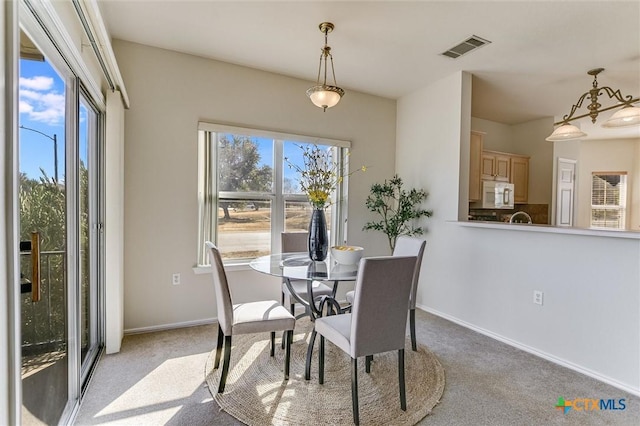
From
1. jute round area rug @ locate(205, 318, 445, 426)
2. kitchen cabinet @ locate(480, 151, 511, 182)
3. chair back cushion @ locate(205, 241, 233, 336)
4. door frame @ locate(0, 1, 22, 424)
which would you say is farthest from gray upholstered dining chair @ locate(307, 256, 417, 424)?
kitchen cabinet @ locate(480, 151, 511, 182)

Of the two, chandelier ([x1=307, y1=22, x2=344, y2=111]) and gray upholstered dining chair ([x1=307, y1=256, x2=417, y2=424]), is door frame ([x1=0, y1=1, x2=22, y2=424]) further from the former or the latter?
chandelier ([x1=307, y1=22, x2=344, y2=111])

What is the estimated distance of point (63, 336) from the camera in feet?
5.72

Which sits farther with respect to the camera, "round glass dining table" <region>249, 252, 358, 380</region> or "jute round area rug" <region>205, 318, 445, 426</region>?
"round glass dining table" <region>249, 252, 358, 380</region>

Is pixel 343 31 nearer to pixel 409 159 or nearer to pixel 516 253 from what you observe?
pixel 409 159

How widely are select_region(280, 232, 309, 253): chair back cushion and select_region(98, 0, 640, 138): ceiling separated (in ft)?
6.01

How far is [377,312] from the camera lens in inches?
73.7

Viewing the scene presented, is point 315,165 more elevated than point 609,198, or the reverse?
point 315,165

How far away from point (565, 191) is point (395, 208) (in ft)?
9.90

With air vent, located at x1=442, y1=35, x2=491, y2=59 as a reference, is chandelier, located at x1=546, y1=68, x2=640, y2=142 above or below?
below

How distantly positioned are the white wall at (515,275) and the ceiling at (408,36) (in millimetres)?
655

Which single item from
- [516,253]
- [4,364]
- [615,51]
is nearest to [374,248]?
[516,253]

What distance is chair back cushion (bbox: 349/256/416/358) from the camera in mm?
1813

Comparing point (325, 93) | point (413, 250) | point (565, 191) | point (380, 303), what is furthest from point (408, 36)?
point (565, 191)

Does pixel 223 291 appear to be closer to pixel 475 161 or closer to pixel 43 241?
pixel 43 241
